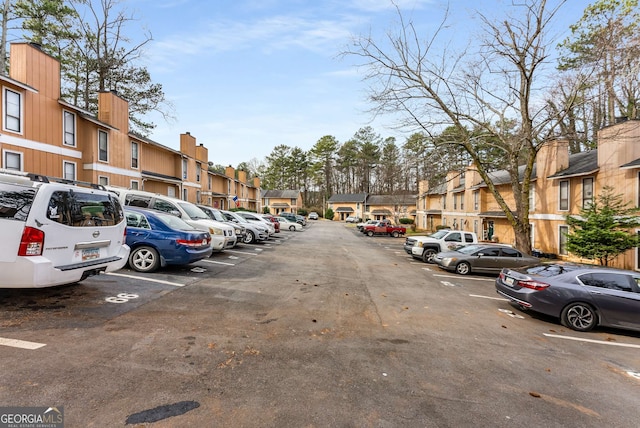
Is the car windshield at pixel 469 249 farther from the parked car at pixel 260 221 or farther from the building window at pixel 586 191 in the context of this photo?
the parked car at pixel 260 221

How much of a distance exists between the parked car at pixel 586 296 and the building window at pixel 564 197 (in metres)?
13.5

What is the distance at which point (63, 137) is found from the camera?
51.6 feet

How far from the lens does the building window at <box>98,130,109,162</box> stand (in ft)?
58.4

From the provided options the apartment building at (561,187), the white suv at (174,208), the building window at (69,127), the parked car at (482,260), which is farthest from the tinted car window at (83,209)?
the apartment building at (561,187)

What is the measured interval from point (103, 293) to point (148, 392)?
13.1 ft

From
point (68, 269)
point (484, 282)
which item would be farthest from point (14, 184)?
point (484, 282)

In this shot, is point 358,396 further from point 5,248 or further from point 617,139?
point 617,139

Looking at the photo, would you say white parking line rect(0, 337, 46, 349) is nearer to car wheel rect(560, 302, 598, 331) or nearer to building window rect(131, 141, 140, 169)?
car wheel rect(560, 302, 598, 331)

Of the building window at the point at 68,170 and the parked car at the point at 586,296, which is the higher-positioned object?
the building window at the point at 68,170

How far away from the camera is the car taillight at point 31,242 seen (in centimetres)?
431

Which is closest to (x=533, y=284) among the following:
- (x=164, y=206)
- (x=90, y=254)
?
(x=90, y=254)

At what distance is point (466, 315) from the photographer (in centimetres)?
695

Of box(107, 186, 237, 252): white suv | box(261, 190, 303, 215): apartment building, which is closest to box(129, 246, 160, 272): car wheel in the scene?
box(107, 186, 237, 252): white suv

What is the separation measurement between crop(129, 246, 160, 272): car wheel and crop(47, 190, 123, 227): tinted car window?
2257 millimetres
